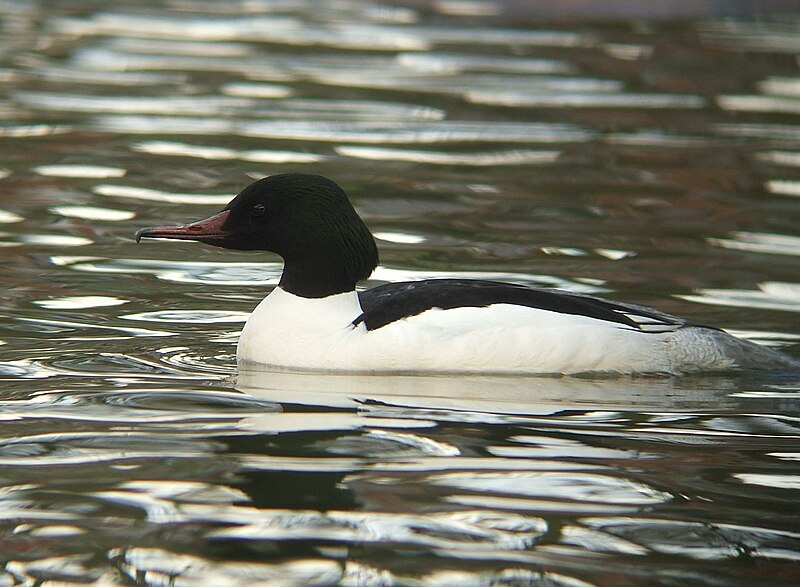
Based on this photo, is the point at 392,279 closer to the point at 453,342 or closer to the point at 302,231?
the point at 302,231

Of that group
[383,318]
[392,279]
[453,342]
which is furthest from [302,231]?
[392,279]

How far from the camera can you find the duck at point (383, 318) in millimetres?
7090

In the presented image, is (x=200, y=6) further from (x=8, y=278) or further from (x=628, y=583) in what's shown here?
(x=628, y=583)

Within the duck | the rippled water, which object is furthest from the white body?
the rippled water

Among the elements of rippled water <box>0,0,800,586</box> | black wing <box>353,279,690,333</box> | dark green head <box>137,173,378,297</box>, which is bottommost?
rippled water <box>0,0,800,586</box>

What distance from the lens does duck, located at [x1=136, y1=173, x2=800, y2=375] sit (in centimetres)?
709

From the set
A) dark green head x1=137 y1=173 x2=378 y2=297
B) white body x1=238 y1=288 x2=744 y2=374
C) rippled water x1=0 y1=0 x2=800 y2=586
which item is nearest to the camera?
rippled water x1=0 y1=0 x2=800 y2=586

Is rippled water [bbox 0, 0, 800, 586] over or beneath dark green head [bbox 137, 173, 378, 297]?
beneath

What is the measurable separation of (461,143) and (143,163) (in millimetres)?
2873

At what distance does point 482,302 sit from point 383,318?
1.47 feet

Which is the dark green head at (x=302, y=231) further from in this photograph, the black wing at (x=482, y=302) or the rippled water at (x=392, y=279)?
the rippled water at (x=392, y=279)

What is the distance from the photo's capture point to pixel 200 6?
2273cm

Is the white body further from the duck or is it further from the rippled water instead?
the rippled water

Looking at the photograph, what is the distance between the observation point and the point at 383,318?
711 cm
